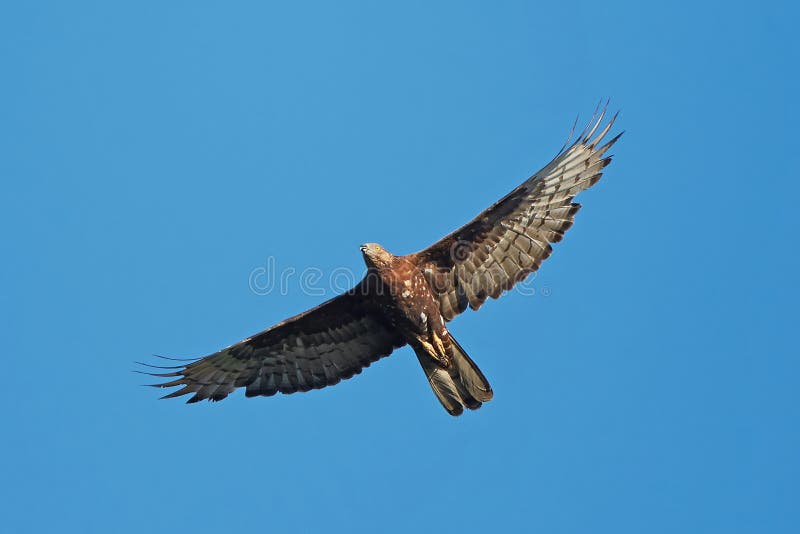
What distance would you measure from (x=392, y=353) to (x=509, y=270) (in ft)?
6.37

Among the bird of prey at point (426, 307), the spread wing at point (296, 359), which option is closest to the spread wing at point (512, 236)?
the bird of prey at point (426, 307)

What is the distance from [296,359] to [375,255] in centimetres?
193

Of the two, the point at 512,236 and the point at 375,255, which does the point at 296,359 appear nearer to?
the point at 375,255

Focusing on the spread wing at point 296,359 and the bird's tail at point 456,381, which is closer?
the bird's tail at point 456,381

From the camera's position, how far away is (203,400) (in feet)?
49.9

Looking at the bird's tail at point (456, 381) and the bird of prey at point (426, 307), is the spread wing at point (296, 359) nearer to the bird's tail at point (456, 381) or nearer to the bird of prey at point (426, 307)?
Answer: the bird of prey at point (426, 307)

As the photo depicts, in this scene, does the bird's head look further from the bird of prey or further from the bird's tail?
the bird's tail

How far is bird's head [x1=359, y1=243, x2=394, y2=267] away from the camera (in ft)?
47.3

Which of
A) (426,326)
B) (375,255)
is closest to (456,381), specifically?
(426,326)

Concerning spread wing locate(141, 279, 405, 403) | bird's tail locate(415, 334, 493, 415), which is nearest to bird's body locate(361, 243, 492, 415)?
bird's tail locate(415, 334, 493, 415)

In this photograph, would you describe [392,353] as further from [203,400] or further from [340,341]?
[203,400]

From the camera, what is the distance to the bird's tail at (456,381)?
1455 centimetres

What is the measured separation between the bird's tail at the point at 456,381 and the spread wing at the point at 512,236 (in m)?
0.54

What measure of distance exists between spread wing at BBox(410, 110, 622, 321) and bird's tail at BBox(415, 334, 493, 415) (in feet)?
1.76
